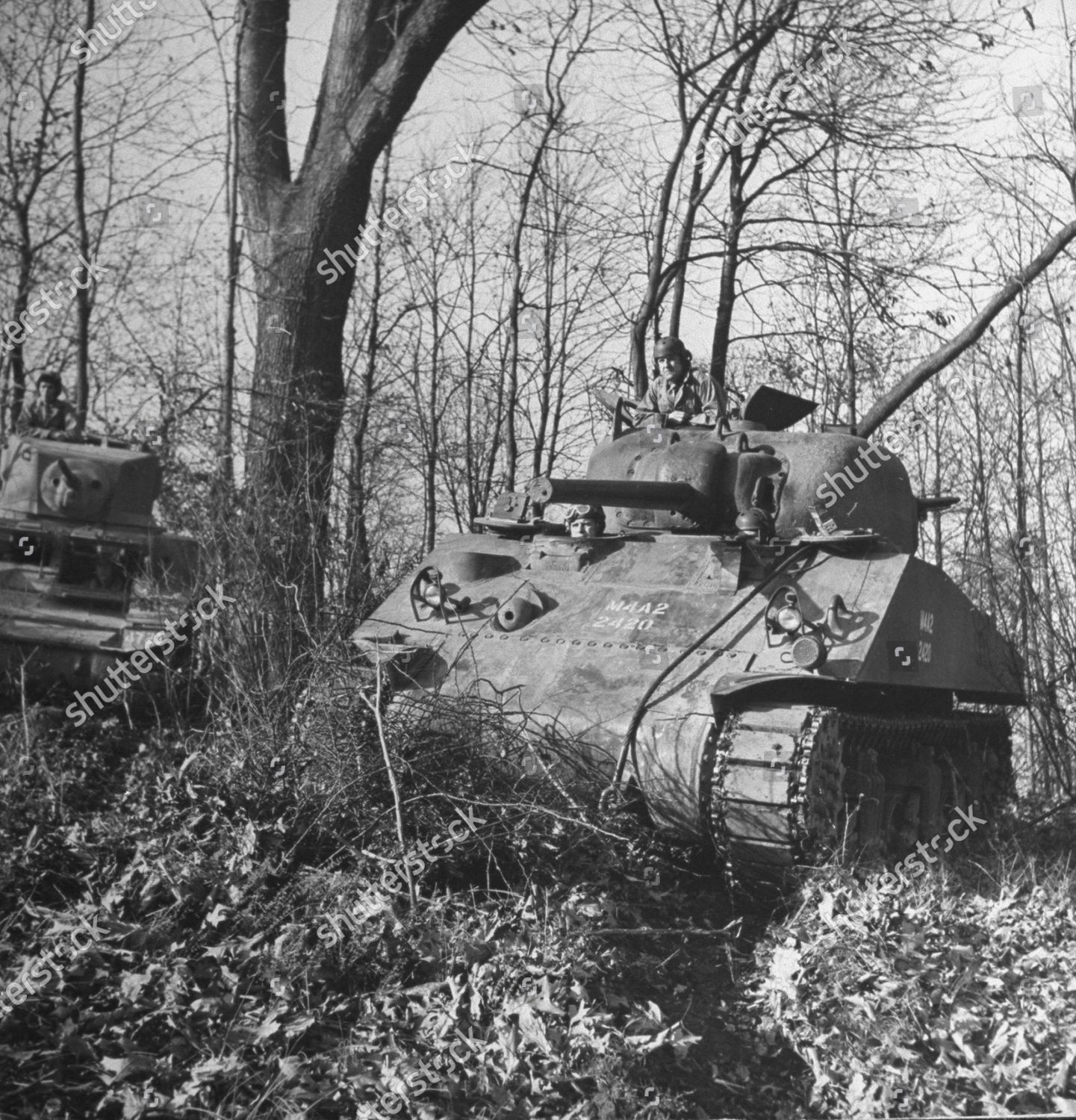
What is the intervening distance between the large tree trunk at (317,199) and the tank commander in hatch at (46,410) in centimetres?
288

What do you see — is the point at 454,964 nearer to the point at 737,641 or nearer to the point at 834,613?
the point at 737,641

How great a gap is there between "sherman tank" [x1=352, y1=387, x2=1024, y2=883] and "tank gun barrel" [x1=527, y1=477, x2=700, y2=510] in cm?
2

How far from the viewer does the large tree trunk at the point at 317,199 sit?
10711mm

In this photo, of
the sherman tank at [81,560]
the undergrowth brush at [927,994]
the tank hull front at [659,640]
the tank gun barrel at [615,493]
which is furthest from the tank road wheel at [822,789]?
the sherman tank at [81,560]

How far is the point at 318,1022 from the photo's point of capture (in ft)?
16.0

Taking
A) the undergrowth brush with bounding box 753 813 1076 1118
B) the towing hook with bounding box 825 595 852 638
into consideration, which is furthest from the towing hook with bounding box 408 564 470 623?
the undergrowth brush with bounding box 753 813 1076 1118

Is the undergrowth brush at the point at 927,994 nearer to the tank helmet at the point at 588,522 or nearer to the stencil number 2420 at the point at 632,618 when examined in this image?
the stencil number 2420 at the point at 632,618

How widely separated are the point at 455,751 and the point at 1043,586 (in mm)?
5372

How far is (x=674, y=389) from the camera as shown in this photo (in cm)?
964

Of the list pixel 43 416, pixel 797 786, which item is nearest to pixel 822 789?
pixel 797 786

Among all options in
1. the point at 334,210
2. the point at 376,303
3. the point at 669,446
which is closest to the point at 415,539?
the point at 376,303

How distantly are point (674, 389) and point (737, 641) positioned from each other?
2910 millimetres

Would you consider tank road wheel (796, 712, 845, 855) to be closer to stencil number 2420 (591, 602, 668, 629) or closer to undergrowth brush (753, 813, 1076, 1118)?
undergrowth brush (753, 813, 1076, 1118)

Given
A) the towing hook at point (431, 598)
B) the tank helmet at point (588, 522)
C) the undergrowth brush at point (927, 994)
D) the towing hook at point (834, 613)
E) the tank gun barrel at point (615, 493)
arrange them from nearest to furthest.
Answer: the undergrowth brush at point (927, 994) → the towing hook at point (834, 613) → the tank gun barrel at point (615, 493) → the towing hook at point (431, 598) → the tank helmet at point (588, 522)
